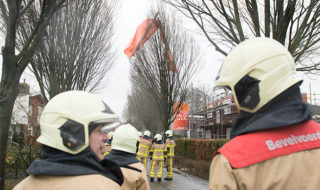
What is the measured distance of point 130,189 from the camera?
344 cm

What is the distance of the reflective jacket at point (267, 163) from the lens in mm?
1354

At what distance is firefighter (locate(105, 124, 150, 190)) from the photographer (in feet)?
11.3

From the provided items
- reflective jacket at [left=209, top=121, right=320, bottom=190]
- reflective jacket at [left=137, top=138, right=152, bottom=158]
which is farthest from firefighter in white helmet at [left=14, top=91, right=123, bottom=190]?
reflective jacket at [left=137, top=138, right=152, bottom=158]

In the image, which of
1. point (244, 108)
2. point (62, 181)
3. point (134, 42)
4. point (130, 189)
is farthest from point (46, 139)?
point (134, 42)

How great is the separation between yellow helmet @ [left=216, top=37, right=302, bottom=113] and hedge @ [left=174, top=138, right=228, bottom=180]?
416 inches

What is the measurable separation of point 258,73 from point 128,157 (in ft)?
8.98

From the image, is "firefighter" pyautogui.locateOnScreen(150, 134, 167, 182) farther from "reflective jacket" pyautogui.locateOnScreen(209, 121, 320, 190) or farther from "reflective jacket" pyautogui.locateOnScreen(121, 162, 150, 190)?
"reflective jacket" pyautogui.locateOnScreen(209, 121, 320, 190)

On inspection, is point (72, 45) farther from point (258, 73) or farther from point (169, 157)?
point (258, 73)

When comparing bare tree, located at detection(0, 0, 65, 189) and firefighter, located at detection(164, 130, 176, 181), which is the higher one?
bare tree, located at detection(0, 0, 65, 189)

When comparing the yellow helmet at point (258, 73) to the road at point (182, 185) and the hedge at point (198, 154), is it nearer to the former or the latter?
the road at point (182, 185)

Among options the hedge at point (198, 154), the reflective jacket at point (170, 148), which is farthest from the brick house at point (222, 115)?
the reflective jacket at point (170, 148)

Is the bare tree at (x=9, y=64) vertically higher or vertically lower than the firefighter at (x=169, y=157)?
higher

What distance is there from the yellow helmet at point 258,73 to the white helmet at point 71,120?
33.2 inches

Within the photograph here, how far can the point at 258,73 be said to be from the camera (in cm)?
157
